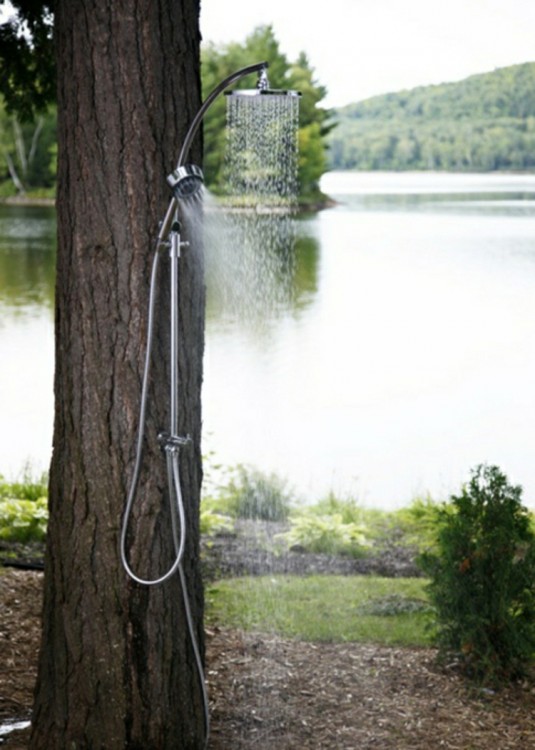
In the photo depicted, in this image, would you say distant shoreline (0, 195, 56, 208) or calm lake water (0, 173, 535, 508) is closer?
calm lake water (0, 173, 535, 508)

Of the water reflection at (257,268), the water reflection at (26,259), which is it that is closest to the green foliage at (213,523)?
the water reflection at (257,268)

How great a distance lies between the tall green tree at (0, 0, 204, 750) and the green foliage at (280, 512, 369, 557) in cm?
253

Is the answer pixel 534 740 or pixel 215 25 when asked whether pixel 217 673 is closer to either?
pixel 534 740

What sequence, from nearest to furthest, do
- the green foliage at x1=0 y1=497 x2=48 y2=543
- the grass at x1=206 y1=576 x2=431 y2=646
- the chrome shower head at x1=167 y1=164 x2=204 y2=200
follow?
the chrome shower head at x1=167 y1=164 x2=204 y2=200 < the grass at x1=206 y1=576 x2=431 y2=646 < the green foliage at x1=0 y1=497 x2=48 y2=543

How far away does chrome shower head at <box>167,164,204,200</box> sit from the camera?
2277mm

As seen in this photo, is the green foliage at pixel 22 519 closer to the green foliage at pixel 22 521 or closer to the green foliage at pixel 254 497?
the green foliage at pixel 22 521

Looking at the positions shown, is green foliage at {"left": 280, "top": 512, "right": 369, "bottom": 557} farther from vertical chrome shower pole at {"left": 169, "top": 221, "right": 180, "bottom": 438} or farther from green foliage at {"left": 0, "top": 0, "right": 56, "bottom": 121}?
vertical chrome shower pole at {"left": 169, "top": 221, "right": 180, "bottom": 438}

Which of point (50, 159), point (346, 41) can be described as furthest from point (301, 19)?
point (50, 159)

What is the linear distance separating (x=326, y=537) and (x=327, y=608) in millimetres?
1128

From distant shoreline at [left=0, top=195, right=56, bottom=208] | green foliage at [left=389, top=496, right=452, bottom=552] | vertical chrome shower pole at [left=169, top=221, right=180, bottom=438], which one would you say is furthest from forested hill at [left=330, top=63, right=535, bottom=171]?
vertical chrome shower pole at [left=169, top=221, right=180, bottom=438]

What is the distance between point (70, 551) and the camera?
244cm

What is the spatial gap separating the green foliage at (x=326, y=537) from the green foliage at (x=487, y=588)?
1812mm

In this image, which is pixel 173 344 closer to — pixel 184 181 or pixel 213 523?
pixel 184 181

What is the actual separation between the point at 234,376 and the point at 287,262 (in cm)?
441
